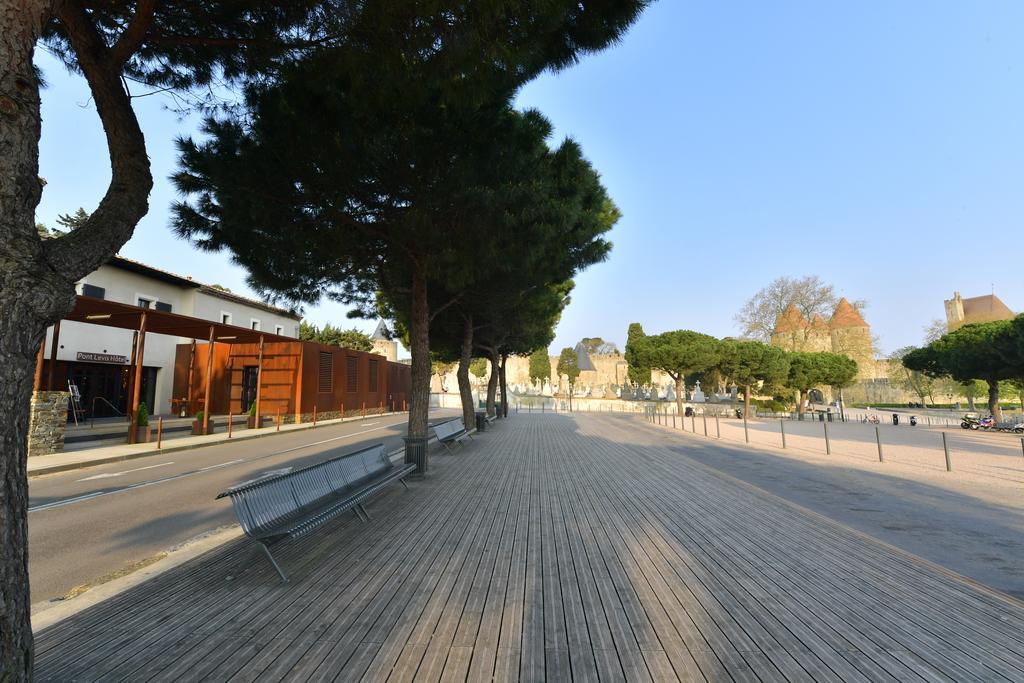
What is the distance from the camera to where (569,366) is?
66.5 m

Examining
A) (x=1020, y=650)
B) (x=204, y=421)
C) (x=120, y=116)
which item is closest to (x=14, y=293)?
(x=120, y=116)

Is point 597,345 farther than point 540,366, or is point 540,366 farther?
point 597,345

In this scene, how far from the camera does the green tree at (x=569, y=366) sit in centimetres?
6581

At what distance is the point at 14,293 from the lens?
2.07 metres

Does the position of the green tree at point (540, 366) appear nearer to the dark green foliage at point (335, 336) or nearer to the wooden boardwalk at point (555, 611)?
the dark green foliage at point (335, 336)

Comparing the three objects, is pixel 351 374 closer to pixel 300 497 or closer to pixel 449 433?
pixel 449 433

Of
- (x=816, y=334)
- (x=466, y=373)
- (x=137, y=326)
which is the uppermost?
(x=816, y=334)

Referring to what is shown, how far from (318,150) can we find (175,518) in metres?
5.40

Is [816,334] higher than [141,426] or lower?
higher

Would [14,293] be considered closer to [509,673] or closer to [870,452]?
[509,673]

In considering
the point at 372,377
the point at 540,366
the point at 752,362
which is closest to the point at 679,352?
the point at 752,362

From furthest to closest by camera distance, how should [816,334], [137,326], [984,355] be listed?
[816,334] < [984,355] < [137,326]

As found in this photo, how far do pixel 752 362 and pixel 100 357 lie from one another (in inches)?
1628

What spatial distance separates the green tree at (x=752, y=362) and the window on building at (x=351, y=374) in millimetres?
27822
